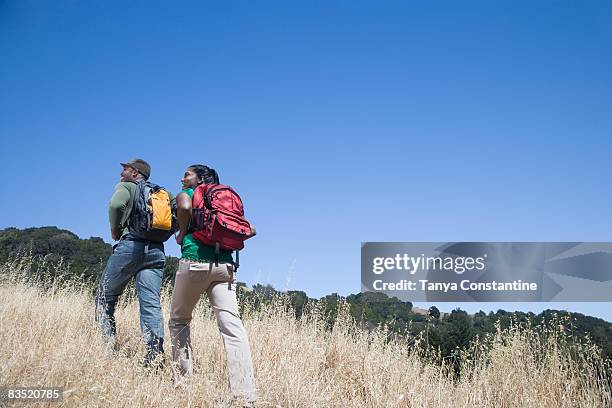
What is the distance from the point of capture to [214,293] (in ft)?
14.9

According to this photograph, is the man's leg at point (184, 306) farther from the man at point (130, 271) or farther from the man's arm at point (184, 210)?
the man at point (130, 271)

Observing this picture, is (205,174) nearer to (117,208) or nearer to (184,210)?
(184,210)

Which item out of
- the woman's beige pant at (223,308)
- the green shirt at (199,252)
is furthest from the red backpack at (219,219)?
the woman's beige pant at (223,308)

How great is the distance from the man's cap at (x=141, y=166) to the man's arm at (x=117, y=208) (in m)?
0.43

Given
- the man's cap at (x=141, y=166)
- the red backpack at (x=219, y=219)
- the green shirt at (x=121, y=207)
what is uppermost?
the man's cap at (x=141, y=166)

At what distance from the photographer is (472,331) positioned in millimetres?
9852

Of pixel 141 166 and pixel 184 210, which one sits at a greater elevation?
pixel 141 166

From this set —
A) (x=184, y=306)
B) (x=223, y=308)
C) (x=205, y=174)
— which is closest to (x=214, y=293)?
(x=223, y=308)

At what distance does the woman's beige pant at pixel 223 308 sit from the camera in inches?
171

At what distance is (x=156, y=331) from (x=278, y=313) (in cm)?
282

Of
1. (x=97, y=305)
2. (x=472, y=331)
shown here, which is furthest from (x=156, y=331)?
(x=472, y=331)

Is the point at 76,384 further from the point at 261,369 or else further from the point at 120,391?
the point at 261,369

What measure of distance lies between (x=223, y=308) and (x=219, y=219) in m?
0.72

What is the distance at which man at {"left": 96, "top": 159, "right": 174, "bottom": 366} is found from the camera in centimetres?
534
